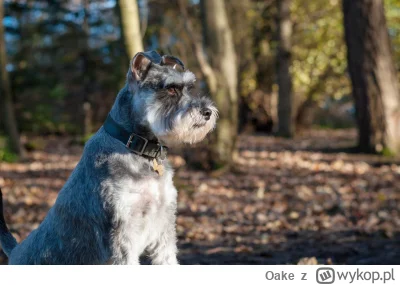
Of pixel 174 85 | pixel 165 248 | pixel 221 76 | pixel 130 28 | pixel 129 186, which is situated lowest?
pixel 165 248

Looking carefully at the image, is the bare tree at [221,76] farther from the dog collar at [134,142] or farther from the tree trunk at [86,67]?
the tree trunk at [86,67]

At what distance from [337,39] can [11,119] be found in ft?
48.6

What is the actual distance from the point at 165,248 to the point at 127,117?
1.08 meters

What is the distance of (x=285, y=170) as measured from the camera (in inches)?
551

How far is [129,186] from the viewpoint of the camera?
4320mm

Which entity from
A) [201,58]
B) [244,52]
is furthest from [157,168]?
[244,52]

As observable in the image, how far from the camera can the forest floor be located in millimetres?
7438

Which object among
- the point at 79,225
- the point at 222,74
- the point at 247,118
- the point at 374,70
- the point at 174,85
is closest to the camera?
the point at 79,225

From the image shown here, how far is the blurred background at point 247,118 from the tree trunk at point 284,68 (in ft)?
0.19

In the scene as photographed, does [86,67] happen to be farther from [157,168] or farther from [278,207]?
[157,168]

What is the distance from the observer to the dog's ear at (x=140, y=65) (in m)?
4.47

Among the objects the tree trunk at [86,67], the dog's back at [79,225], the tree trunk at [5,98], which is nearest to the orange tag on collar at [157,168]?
the dog's back at [79,225]

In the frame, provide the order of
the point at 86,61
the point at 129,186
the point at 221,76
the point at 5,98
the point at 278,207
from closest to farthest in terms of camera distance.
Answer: the point at 129,186 → the point at 278,207 → the point at 221,76 → the point at 5,98 → the point at 86,61
